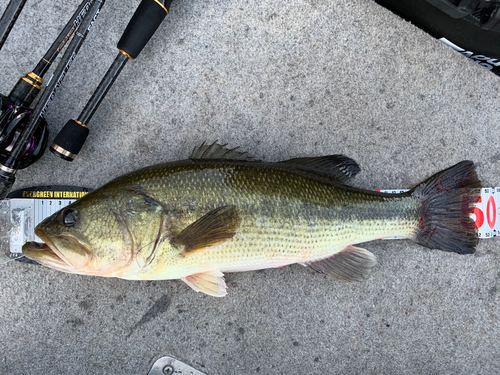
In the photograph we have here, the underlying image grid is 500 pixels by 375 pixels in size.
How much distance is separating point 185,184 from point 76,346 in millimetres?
1184

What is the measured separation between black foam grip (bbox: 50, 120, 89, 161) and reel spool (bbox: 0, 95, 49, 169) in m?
0.12

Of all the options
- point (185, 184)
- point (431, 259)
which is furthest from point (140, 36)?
point (431, 259)

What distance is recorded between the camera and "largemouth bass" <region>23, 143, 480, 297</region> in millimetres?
1421

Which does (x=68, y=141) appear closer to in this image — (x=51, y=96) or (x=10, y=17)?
(x=51, y=96)

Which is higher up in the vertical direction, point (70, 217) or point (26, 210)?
point (70, 217)

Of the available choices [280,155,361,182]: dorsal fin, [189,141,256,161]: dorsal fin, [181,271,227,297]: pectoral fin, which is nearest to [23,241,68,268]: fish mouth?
[181,271,227,297]: pectoral fin

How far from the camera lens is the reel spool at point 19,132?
1.49 meters

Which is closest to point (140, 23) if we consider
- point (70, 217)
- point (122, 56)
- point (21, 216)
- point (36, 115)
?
point (122, 56)

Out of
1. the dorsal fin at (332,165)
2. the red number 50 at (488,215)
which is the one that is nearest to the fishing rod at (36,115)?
the dorsal fin at (332,165)

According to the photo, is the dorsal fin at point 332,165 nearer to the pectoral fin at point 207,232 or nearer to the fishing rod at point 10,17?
the pectoral fin at point 207,232

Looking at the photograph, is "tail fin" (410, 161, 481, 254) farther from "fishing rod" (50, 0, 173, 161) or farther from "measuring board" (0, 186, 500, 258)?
"measuring board" (0, 186, 500, 258)

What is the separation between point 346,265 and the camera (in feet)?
5.62

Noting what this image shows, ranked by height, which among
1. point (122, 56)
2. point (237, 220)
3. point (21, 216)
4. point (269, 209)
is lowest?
point (21, 216)

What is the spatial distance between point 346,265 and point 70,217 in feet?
4.40
